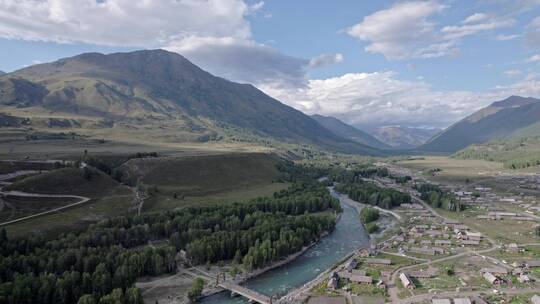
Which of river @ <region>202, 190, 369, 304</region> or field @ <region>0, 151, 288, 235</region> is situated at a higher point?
field @ <region>0, 151, 288, 235</region>

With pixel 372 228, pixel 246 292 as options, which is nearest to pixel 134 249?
pixel 246 292

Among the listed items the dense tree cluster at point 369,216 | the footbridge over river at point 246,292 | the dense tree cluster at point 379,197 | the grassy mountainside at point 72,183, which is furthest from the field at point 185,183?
the footbridge over river at point 246,292

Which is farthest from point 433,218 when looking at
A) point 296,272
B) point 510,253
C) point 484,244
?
point 296,272

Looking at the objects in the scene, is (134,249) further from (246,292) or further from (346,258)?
(346,258)

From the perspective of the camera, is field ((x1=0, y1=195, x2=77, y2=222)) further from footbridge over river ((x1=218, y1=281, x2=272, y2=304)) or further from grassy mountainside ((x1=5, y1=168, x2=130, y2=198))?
footbridge over river ((x1=218, y1=281, x2=272, y2=304))

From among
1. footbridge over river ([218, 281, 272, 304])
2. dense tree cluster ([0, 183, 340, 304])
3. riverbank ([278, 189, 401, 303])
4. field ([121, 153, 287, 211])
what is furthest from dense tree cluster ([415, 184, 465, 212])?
footbridge over river ([218, 281, 272, 304])

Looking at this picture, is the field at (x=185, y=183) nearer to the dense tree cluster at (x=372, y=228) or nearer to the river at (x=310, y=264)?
the river at (x=310, y=264)
